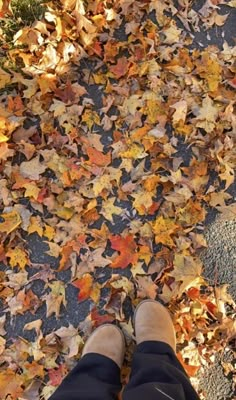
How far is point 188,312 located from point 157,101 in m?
1.06

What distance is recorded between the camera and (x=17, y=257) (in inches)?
98.6

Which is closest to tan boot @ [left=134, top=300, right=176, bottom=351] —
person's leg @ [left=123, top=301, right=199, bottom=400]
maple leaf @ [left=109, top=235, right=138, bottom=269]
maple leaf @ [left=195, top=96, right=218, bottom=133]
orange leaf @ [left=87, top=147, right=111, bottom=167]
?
person's leg @ [left=123, top=301, right=199, bottom=400]

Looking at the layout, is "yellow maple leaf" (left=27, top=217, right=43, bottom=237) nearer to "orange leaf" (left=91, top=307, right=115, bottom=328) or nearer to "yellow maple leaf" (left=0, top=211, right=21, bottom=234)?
"yellow maple leaf" (left=0, top=211, right=21, bottom=234)

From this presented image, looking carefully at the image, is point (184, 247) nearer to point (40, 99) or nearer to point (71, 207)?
point (71, 207)

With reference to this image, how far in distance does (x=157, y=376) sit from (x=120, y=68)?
153cm

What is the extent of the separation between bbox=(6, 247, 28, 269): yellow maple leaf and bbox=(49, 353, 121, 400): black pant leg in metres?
0.55

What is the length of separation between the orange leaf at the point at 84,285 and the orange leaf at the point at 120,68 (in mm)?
1043

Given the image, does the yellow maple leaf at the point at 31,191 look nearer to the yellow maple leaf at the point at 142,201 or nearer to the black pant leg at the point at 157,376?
the yellow maple leaf at the point at 142,201

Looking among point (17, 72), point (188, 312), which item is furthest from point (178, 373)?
point (17, 72)

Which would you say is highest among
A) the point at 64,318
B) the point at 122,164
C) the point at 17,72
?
the point at 17,72

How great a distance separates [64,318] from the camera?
2.46 meters

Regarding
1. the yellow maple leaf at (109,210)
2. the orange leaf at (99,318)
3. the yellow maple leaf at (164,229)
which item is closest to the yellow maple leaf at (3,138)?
the yellow maple leaf at (109,210)

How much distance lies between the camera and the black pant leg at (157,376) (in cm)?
192

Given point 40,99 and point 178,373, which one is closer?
point 178,373
